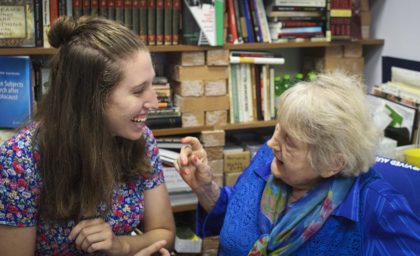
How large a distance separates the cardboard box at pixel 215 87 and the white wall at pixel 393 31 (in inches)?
36.7

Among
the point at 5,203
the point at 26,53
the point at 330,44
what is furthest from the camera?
the point at 330,44

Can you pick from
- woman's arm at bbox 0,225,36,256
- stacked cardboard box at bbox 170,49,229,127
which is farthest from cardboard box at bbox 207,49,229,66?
woman's arm at bbox 0,225,36,256

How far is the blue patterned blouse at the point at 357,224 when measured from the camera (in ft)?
3.94

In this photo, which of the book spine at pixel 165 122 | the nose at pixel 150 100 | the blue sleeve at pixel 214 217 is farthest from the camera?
the book spine at pixel 165 122

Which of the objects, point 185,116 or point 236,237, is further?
point 185,116

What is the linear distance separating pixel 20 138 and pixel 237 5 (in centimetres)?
138

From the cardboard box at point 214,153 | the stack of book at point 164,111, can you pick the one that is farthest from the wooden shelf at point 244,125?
the stack of book at point 164,111

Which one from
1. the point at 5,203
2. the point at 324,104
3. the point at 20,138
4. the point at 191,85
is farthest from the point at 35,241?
the point at 191,85

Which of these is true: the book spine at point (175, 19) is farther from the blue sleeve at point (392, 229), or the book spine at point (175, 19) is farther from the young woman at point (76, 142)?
the blue sleeve at point (392, 229)

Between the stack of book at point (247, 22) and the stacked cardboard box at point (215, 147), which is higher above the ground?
the stack of book at point (247, 22)

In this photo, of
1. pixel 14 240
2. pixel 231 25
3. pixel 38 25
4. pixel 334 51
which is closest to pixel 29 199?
pixel 14 240

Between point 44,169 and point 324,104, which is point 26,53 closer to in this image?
point 44,169

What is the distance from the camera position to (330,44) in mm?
2426

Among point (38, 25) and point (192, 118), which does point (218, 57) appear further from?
point (38, 25)
